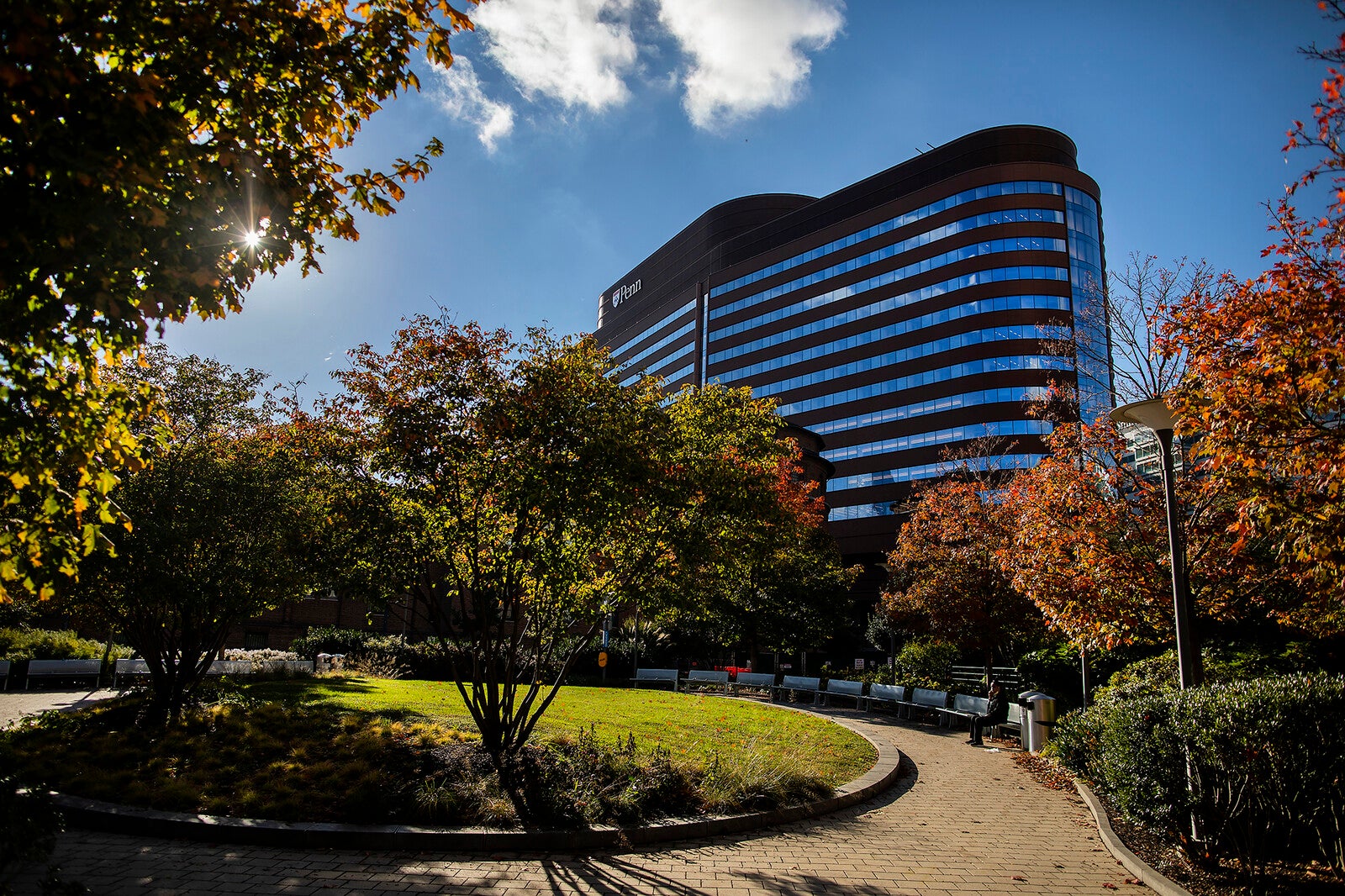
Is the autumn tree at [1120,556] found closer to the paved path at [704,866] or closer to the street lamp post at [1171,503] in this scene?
the street lamp post at [1171,503]

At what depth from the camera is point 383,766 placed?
873cm

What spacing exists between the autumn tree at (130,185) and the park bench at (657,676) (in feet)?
79.3

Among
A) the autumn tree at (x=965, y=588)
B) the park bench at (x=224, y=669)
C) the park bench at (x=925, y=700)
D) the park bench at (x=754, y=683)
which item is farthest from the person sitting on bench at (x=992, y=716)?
the park bench at (x=224, y=669)

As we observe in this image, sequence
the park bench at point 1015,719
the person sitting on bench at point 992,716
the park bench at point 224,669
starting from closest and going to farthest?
the park bench at point 1015,719 → the person sitting on bench at point 992,716 → the park bench at point 224,669

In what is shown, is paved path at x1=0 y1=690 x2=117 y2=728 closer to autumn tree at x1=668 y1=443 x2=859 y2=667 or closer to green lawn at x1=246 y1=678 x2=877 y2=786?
green lawn at x1=246 y1=678 x2=877 y2=786

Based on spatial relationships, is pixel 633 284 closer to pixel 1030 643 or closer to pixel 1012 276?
pixel 1012 276

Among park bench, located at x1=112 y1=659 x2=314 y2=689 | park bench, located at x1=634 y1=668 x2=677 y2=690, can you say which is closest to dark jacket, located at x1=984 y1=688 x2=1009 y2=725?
park bench, located at x1=634 y1=668 x2=677 y2=690

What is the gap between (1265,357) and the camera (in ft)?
21.8

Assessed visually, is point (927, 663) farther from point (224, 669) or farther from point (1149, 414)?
point (224, 669)

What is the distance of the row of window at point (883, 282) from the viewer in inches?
2340

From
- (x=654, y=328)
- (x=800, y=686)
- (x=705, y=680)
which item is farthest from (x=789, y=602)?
(x=654, y=328)

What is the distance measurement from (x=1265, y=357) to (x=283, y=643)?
144ft

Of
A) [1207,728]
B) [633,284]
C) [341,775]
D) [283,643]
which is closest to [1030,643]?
[1207,728]

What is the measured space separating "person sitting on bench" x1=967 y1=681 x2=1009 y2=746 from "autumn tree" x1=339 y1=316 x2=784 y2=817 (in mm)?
8812
